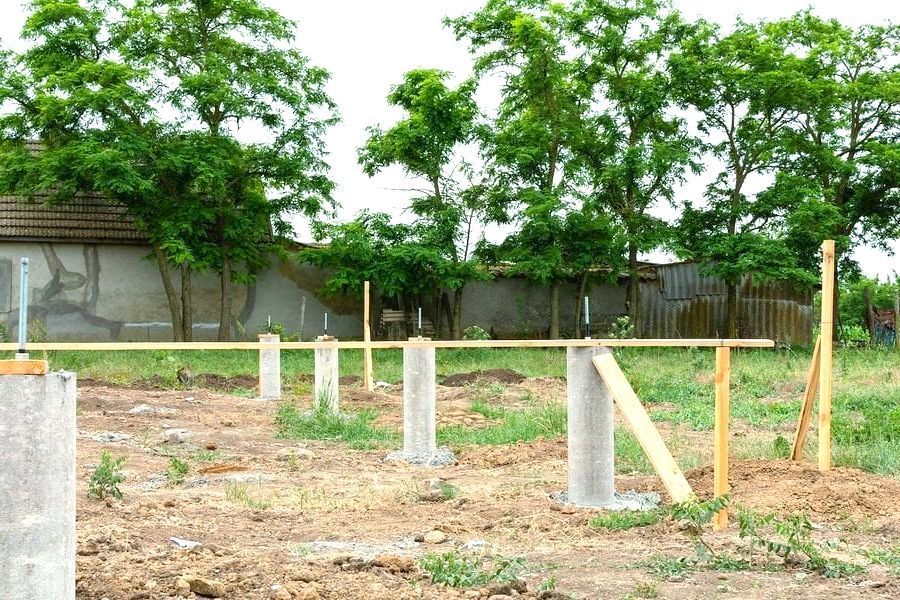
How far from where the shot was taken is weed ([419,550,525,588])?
4.89 meters

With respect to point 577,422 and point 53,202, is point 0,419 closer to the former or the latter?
point 577,422

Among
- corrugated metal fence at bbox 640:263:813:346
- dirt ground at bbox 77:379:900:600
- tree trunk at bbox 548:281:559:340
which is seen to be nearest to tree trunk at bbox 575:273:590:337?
tree trunk at bbox 548:281:559:340

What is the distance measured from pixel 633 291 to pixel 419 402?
749 inches

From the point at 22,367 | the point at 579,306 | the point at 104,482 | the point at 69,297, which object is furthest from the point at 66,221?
the point at 22,367

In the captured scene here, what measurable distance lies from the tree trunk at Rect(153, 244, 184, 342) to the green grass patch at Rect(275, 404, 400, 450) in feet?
43.1

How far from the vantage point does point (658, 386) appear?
15.1 metres

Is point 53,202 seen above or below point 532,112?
below

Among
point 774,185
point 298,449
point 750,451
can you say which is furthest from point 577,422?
point 774,185

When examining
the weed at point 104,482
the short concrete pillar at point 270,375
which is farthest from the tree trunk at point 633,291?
the weed at point 104,482

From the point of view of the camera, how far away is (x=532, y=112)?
91.4 feet

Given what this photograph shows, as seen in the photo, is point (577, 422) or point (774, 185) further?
→ point (774, 185)

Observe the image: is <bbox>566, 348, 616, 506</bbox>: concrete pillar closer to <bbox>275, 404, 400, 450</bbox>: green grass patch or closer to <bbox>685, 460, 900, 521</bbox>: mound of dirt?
<bbox>685, 460, 900, 521</bbox>: mound of dirt

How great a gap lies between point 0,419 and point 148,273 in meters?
22.6

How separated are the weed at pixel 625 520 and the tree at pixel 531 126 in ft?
61.3
